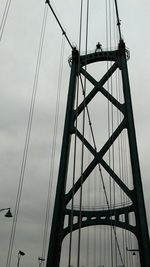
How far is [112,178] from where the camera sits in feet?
41.5

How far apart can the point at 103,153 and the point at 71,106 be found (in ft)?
7.51

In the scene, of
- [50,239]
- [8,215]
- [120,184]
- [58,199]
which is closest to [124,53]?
[120,184]

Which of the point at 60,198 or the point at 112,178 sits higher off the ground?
the point at 112,178

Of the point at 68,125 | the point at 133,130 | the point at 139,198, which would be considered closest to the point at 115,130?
the point at 133,130

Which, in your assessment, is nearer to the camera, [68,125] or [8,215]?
[8,215]

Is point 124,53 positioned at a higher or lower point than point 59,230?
higher

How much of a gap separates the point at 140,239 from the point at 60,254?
2.72 metres

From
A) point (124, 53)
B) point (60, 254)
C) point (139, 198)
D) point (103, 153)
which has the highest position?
point (124, 53)

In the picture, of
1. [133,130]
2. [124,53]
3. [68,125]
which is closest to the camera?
[133,130]

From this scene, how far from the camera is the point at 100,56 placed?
635 inches

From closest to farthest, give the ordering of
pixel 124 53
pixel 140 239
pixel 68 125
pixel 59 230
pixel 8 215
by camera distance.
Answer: pixel 8 215, pixel 140 239, pixel 59 230, pixel 68 125, pixel 124 53

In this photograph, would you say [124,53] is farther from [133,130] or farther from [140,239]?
[140,239]

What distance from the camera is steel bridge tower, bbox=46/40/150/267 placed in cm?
1177

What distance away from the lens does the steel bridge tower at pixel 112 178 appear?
11766 mm
